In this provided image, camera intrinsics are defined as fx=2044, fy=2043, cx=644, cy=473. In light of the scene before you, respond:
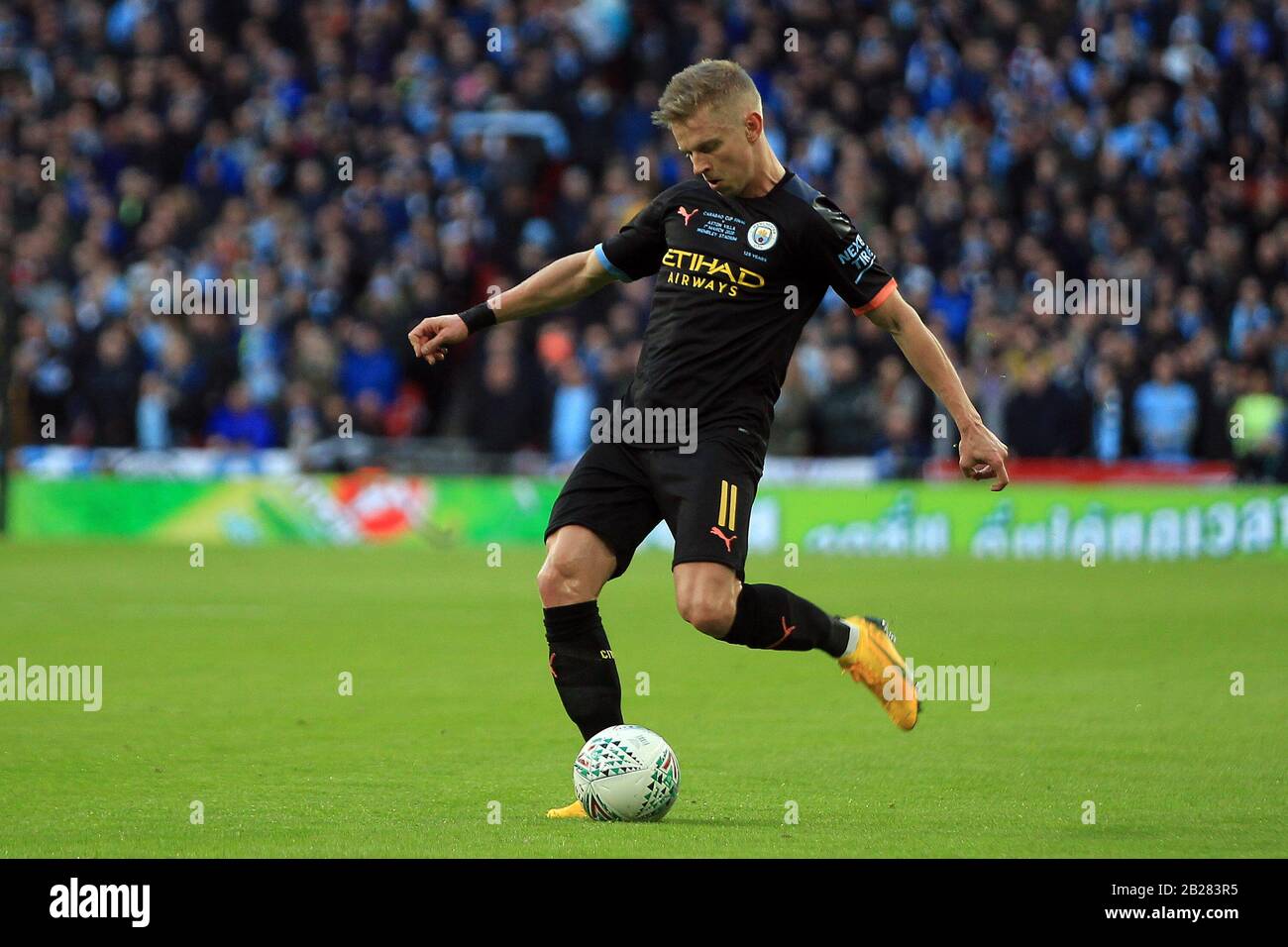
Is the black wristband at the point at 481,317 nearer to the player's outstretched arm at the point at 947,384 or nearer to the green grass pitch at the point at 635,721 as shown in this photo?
the player's outstretched arm at the point at 947,384

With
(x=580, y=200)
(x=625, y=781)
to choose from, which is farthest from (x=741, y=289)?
(x=580, y=200)

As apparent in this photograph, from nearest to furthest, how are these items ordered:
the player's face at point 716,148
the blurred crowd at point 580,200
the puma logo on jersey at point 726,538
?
the player's face at point 716,148, the puma logo on jersey at point 726,538, the blurred crowd at point 580,200

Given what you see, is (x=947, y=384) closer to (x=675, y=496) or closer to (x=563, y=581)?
(x=675, y=496)

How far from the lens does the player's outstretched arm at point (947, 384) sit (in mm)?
6715

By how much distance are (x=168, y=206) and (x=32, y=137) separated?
2918mm

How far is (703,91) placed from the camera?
6.72m

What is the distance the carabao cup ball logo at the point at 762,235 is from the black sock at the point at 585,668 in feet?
4.49

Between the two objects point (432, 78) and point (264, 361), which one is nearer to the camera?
point (264, 361)

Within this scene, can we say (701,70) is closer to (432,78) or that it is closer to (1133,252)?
(1133,252)

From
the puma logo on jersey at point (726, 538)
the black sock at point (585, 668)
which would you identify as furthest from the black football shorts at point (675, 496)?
the black sock at point (585, 668)
